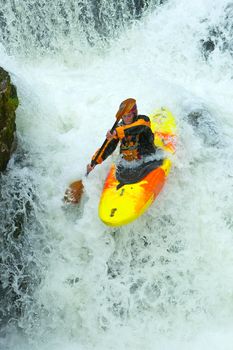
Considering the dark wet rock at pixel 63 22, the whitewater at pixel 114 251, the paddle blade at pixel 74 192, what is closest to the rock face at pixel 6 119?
the whitewater at pixel 114 251

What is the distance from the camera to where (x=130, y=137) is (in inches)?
201

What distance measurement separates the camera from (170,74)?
7.88 m

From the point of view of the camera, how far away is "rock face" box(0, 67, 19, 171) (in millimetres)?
5094

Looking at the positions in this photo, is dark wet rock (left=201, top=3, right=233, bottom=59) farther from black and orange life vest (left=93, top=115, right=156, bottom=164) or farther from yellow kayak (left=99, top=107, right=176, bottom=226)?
black and orange life vest (left=93, top=115, right=156, bottom=164)

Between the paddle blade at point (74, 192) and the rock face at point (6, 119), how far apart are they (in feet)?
2.42

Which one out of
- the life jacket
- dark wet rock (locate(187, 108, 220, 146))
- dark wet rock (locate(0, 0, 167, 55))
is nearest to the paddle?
the life jacket

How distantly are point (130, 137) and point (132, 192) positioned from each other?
594 millimetres

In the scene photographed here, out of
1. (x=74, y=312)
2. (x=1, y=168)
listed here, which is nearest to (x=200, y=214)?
(x=74, y=312)

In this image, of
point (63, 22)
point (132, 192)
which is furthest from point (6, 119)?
point (63, 22)

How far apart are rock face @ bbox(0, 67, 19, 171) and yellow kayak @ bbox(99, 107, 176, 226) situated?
1.12m

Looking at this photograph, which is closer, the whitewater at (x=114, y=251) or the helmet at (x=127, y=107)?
the whitewater at (x=114, y=251)

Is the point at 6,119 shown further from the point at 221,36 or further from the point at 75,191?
the point at 221,36

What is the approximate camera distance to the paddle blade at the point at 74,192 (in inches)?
207

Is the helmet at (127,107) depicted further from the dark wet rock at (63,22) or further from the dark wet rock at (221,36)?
the dark wet rock at (63,22)
